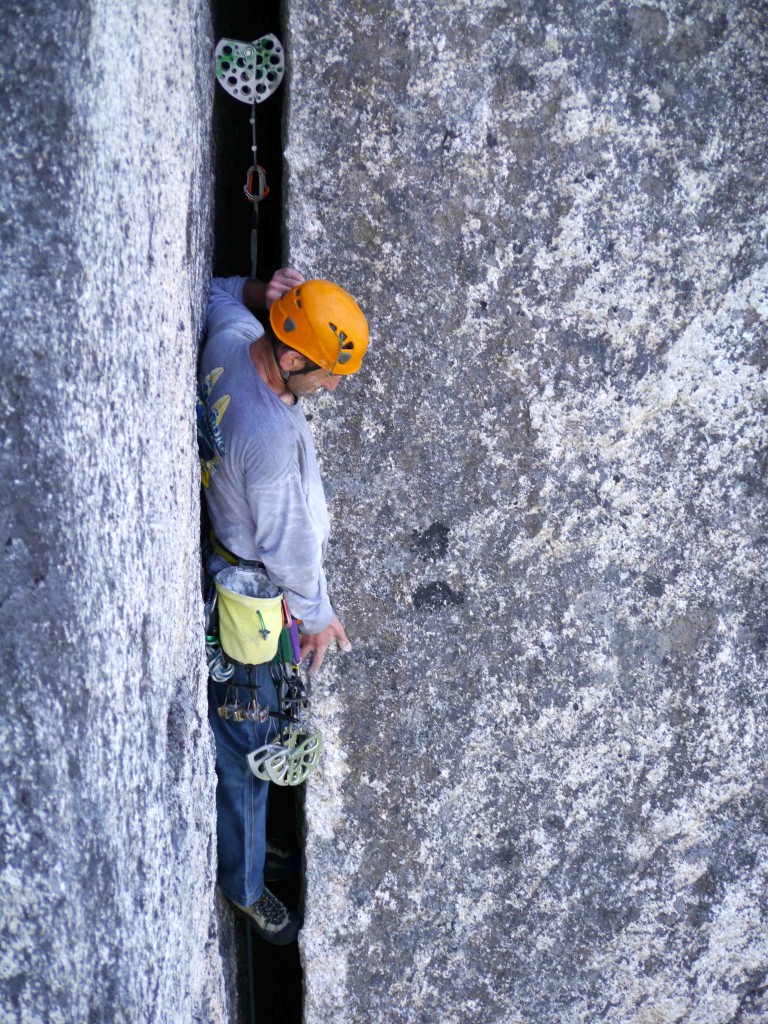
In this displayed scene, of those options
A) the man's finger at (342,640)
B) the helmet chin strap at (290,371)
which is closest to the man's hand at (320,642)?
the man's finger at (342,640)

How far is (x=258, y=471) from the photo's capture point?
7.27 ft

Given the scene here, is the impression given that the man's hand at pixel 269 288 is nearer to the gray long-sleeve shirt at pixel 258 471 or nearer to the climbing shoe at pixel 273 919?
the gray long-sleeve shirt at pixel 258 471

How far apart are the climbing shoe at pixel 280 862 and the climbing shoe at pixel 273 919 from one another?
13 centimetres

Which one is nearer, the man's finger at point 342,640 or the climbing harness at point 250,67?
the climbing harness at point 250,67

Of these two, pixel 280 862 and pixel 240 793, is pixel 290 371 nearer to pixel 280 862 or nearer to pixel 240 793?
pixel 240 793

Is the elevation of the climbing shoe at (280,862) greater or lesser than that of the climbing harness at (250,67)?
lesser

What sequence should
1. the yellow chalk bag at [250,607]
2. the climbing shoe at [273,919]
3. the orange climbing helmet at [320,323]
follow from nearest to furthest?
the orange climbing helmet at [320,323] → the yellow chalk bag at [250,607] → the climbing shoe at [273,919]

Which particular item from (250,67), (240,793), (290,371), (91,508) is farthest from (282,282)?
(240,793)

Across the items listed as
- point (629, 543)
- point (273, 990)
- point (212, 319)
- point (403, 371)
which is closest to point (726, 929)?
point (629, 543)

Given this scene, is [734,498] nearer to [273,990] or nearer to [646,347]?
[646,347]

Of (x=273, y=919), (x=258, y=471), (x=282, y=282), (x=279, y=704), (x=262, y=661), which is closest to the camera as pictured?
(x=258, y=471)

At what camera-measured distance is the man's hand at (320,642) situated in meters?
2.55

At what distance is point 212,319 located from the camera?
242cm

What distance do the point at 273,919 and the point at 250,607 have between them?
1019 millimetres
